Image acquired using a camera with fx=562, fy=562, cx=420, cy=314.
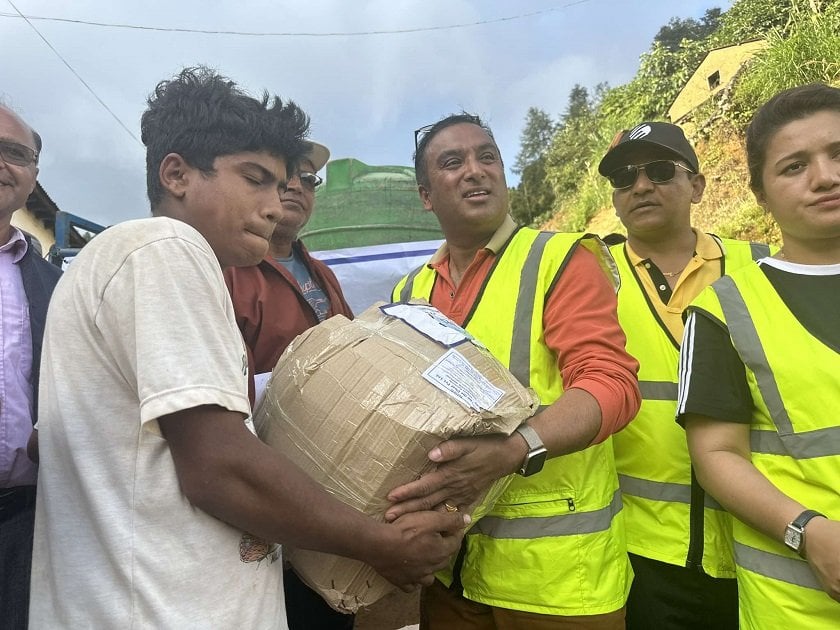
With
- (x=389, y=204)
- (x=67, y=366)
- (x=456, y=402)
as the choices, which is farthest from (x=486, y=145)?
(x=389, y=204)

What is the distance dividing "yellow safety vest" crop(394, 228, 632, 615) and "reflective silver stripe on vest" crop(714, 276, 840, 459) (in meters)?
0.44

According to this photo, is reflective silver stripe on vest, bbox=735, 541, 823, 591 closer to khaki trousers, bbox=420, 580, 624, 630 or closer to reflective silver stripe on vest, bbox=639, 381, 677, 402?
khaki trousers, bbox=420, 580, 624, 630

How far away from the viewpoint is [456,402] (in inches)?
45.6

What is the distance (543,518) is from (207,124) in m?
1.30

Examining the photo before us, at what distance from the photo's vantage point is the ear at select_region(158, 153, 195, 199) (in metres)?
1.30

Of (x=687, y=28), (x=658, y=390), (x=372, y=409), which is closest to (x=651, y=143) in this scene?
(x=658, y=390)

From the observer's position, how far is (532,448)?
4.28 feet

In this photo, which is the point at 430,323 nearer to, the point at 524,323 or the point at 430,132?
the point at 524,323

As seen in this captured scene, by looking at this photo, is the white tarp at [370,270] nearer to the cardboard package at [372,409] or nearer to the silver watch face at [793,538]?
the cardboard package at [372,409]

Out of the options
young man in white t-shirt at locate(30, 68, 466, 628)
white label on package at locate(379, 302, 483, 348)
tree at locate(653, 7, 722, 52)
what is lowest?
young man in white t-shirt at locate(30, 68, 466, 628)

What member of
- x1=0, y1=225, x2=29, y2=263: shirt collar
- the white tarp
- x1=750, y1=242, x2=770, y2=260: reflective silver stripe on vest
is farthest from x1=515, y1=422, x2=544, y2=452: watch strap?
the white tarp

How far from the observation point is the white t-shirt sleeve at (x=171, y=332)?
949 millimetres

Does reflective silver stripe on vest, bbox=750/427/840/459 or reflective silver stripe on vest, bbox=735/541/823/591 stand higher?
reflective silver stripe on vest, bbox=750/427/840/459

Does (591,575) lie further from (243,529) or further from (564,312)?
(243,529)
